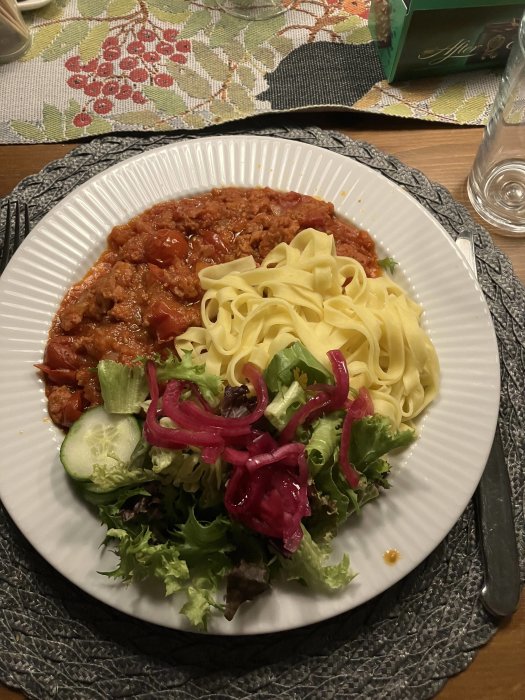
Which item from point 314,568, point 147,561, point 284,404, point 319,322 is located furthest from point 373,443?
point 147,561

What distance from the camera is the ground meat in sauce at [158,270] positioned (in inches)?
114

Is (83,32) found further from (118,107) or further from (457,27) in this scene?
(457,27)

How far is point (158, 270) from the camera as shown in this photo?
3.03 m

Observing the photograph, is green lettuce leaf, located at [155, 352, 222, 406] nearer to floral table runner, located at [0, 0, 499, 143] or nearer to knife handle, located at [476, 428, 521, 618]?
knife handle, located at [476, 428, 521, 618]

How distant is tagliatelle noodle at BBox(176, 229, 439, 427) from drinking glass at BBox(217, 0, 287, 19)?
236 centimetres

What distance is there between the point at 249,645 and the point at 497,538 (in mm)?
1213

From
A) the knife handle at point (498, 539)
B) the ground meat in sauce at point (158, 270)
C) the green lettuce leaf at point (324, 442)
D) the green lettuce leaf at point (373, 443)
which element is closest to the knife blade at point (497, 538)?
the knife handle at point (498, 539)

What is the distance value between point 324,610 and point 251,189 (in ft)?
7.27

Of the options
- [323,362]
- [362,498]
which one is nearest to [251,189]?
[323,362]

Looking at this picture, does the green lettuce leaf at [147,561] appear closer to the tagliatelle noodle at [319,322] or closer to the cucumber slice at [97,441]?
the cucumber slice at [97,441]

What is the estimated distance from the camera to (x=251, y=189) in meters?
3.43

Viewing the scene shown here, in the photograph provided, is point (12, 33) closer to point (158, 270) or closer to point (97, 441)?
point (158, 270)

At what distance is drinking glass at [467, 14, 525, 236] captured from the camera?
362 centimetres

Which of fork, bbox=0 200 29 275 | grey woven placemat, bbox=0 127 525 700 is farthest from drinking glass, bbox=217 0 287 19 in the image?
grey woven placemat, bbox=0 127 525 700
